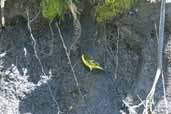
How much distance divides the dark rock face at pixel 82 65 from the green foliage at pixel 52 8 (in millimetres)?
31

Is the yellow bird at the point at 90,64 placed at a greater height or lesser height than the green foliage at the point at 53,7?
lesser

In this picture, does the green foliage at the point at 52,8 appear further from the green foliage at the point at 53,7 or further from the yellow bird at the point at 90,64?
the yellow bird at the point at 90,64

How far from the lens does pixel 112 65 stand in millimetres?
1677

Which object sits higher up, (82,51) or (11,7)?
(11,7)

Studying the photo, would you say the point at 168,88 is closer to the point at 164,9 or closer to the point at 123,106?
the point at 123,106

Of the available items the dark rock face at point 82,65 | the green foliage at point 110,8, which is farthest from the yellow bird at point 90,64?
the green foliage at point 110,8

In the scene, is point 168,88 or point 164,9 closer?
point 164,9

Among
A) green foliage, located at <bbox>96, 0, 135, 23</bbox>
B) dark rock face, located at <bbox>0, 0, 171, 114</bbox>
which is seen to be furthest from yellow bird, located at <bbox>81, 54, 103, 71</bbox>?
green foliage, located at <bbox>96, 0, 135, 23</bbox>

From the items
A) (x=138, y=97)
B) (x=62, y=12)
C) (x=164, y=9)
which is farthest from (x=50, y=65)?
(x=164, y=9)

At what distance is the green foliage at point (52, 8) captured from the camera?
1.64 meters

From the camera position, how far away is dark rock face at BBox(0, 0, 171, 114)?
5.41ft

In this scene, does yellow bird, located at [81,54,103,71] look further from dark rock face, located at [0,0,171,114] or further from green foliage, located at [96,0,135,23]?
green foliage, located at [96,0,135,23]

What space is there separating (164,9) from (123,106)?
0.34 m

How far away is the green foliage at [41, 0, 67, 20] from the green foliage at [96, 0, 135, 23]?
0.12 metres
